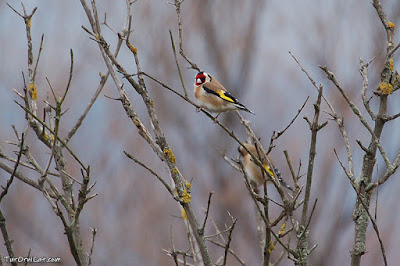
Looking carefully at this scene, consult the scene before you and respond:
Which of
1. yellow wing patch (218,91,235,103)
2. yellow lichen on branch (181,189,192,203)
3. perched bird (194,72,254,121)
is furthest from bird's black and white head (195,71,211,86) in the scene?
yellow lichen on branch (181,189,192,203)

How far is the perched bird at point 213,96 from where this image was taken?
456 centimetres

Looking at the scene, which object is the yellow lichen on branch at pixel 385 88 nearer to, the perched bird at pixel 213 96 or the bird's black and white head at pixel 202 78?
the perched bird at pixel 213 96

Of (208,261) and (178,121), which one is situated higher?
(178,121)

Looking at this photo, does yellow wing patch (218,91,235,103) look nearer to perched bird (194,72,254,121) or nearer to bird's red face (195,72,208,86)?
perched bird (194,72,254,121)

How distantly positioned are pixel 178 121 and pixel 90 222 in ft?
5.54

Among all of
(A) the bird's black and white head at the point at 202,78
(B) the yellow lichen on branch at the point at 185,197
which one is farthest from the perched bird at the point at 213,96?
(B) the yellow lichen on branch at the point at 185,197

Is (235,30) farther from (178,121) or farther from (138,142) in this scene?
(138,142)

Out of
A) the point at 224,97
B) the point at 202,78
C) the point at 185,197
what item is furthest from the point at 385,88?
the point at 202,78

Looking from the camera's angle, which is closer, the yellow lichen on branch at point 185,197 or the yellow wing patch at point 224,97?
the yellow lichen on branch at point 185,197

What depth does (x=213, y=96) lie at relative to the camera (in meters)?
4.65

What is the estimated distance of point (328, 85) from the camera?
7.08 metres

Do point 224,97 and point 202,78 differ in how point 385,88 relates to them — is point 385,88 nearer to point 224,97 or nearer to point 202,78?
point 224,97

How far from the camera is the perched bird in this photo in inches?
180

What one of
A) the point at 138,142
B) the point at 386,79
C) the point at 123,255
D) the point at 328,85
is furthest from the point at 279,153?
the point at 386,79
